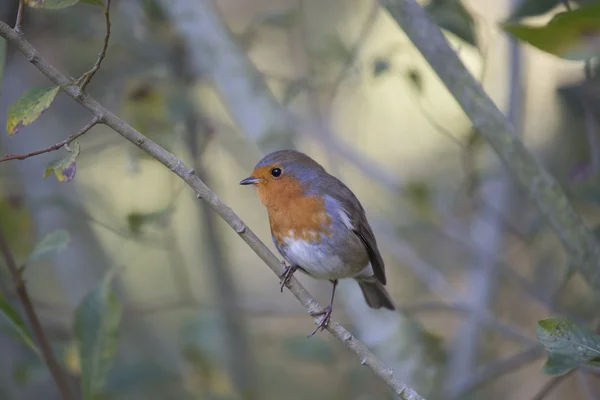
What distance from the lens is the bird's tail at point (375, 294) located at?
10.4 feet

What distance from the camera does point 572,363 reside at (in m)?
1.85

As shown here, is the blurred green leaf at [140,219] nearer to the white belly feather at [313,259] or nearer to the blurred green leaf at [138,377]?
the white belly feather at [313,259]

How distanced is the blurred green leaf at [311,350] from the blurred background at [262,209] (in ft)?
0.04

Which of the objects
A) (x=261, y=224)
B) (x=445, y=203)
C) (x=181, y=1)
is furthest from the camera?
(x=261, y=224)

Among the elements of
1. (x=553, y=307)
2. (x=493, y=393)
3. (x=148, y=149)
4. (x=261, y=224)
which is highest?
(x=261, y=224)

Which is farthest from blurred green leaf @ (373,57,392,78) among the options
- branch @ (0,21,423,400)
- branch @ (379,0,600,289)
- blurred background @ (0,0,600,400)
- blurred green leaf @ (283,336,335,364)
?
branch @ (0,21,423,400)

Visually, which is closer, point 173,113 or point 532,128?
point 173,113

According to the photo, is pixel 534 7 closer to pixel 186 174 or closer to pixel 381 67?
pixel 381 67

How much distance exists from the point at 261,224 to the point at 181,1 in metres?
2.94

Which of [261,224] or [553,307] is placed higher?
[261,224]

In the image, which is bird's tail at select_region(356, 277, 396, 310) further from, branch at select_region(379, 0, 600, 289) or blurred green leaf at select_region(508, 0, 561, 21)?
blurred green leaf at select_region(508, 0, 561, 21)

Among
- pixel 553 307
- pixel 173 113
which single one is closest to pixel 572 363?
pixel 553 307

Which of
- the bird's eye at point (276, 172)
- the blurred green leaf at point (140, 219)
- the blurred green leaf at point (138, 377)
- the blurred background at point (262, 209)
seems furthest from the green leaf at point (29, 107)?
the blurred green leaf at point (138, 377)

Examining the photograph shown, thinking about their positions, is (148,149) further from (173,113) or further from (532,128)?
(532,128)
